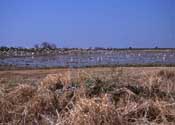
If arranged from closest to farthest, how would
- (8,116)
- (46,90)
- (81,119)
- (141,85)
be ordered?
(81,119), (8,116), (46,90), (141,85)

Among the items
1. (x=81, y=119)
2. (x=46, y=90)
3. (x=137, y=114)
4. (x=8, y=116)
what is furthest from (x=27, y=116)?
(x=137, y=114)

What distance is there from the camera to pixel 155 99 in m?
9.59

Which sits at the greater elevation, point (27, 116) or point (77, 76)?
point (77, 76)

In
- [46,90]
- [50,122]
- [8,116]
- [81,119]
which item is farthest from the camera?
[46,90]

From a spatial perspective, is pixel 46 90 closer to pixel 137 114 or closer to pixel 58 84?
pixel 58 84

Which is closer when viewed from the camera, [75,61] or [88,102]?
[88,102]

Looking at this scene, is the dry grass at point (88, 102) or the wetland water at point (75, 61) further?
the wetland water at point (75, 61)

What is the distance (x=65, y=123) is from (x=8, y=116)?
1.61 metres

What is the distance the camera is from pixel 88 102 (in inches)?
324

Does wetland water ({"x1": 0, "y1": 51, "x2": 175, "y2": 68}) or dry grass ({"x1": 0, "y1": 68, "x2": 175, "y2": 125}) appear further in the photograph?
wetland water ({"x1": 0, "y1": 51, "x2": 175, "y2": 68})

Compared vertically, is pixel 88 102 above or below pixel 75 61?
above

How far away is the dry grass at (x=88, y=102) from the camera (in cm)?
800

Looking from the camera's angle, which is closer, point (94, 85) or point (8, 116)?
point (8, 116)

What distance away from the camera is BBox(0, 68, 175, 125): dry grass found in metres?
8.00
